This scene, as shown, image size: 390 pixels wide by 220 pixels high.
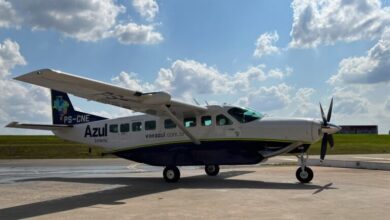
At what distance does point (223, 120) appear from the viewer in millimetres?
17781

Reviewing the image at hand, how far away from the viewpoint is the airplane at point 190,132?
15.8 meters

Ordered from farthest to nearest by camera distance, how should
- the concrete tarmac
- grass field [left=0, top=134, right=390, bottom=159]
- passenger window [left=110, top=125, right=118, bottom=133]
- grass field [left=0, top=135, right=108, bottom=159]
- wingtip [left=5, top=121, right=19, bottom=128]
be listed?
grass field [left=0, top=134, right=390, bottom=159], grass field [left=0, top=135, right=108, bottom=159], passenger window [left=110, top=125, right=118, bottom=133], wingtip [left=5, top=121, right=19, bottom=128], the concrete tarmac

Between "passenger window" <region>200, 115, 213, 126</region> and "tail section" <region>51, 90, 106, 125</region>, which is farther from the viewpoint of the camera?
"tail section" <region>51, 90, 106, 125</region>

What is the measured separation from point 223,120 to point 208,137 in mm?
893

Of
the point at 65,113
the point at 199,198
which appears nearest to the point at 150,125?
the point at 65,113

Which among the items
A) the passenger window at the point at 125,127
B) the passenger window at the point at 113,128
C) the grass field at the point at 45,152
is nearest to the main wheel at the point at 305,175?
the passenger window at the point at 125,127

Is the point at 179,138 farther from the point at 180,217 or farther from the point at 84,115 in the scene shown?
the point at 180,217

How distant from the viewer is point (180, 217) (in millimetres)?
9852

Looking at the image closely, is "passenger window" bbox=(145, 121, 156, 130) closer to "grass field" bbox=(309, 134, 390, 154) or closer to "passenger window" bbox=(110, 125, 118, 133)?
"passenger window" bbox=(110, 125, 118, 133)

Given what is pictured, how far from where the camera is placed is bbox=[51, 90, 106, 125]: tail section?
2192cm

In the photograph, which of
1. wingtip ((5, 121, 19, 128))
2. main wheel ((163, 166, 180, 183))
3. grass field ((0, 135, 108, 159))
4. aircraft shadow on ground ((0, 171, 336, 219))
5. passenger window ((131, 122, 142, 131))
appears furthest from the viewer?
grass field ((0, 135, 108, 159))

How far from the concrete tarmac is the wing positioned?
2840 mm

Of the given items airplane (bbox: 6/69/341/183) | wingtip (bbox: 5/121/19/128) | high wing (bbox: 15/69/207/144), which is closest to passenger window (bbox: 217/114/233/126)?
airplane (bbox: 6/69/341/183)

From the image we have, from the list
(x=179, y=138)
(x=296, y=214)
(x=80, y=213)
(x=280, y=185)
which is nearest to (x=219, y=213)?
(x=296, y=214)
